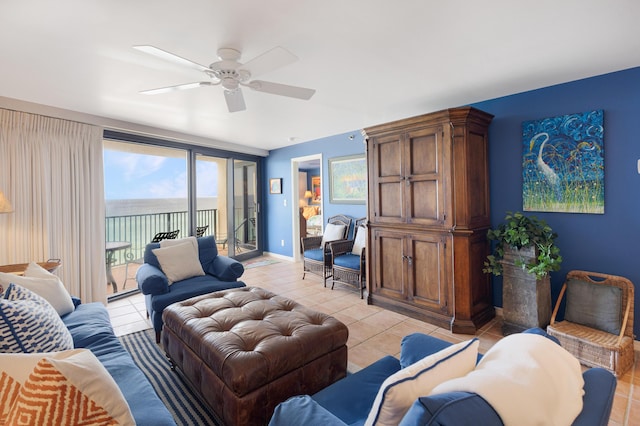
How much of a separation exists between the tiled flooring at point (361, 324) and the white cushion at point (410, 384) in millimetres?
1550

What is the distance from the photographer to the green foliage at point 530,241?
2.62 metres

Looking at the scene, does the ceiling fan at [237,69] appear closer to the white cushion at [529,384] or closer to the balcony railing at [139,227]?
the white cushion at [529,384]

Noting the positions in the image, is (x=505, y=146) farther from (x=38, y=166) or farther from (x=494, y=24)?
(x=38, y=166)

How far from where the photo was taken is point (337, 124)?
4.42m

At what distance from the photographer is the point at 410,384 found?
85 cm

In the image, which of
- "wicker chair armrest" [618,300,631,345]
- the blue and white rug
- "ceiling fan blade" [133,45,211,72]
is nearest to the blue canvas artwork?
"wicker chair armrest" [618,300,631,345]

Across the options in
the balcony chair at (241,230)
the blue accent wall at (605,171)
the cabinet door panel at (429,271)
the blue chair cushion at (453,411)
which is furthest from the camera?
the balcony chair at (241,230)

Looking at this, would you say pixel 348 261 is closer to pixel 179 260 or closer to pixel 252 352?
pixel 179 260

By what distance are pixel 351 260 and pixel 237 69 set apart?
2.74 m

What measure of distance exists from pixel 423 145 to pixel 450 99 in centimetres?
71

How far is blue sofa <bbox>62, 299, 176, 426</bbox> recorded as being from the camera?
3.95ft

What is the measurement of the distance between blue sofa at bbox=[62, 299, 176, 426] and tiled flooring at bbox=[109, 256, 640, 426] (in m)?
1.04

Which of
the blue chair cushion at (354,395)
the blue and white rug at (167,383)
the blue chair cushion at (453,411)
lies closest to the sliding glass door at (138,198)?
the blue and white rug at (167,383)

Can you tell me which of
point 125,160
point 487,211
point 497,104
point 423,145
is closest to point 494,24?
point 423,145
